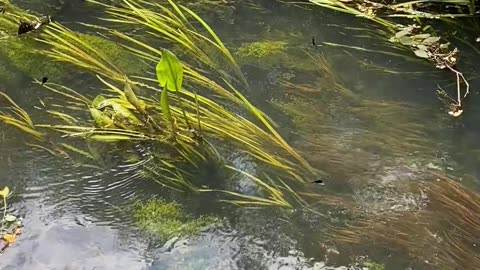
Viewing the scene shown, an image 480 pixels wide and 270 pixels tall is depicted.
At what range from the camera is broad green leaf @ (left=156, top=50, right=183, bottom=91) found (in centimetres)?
170

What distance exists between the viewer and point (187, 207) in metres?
1.79

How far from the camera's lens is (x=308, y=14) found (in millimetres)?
2590

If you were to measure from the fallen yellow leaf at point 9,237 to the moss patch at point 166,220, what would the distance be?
34cm

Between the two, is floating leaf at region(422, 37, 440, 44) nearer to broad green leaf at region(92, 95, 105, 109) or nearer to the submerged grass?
the submerged grass

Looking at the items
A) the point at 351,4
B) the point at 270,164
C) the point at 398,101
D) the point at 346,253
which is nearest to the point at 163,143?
the point at 270,164

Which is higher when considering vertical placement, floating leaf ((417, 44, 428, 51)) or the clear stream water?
floating leaf ((417, 44, 428, 51))

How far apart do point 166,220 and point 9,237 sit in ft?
1.46

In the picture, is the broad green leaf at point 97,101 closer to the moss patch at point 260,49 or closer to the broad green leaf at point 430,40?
the moss patch at point 260,49

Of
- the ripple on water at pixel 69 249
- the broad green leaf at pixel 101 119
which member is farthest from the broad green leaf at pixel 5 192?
the broad green leaf at pixel 101 119

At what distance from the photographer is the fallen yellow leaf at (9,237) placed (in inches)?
65.7

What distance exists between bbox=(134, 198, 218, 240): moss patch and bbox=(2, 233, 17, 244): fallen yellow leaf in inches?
13.5

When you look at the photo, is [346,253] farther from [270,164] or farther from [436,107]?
[436,107]

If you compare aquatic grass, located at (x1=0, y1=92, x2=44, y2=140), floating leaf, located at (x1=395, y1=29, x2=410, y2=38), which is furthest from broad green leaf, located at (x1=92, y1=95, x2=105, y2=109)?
floating leaf, located at (x1=395, y1=29, x2=410, y2=38)

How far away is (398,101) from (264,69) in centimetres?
53
